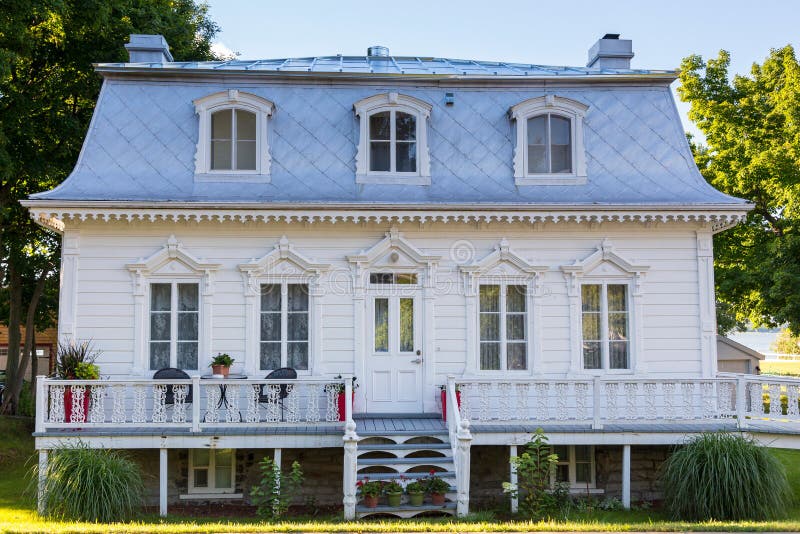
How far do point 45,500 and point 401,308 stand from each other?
649 centimetres

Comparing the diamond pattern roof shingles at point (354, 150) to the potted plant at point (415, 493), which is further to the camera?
the diamond pattern roof shingles at point (354, 150)

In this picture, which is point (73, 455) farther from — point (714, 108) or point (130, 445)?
point (714, 108)

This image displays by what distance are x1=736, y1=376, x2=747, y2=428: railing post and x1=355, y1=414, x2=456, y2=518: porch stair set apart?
4873mm

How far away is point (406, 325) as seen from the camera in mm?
13719

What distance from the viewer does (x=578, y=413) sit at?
42.0 feet

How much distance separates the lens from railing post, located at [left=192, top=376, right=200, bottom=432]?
11703 mm

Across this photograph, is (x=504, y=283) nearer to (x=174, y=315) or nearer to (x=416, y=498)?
(x=416, y=498)

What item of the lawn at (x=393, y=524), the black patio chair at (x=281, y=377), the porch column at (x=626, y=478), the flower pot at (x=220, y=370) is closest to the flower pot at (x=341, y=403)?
the black patio chair at (x=281, y=377)

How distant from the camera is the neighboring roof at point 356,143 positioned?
13602mm

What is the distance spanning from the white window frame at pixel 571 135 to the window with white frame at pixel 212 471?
738 centimetres

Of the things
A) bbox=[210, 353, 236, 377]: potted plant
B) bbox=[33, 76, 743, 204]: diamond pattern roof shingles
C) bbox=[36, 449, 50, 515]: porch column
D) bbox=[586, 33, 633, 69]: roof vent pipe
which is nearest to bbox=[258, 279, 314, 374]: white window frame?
bbox=[210, 353, 236, 377]: potted plant

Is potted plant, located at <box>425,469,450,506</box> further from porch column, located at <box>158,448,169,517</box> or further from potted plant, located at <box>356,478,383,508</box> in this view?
porch column, located at <box>158,448,169,517</box>

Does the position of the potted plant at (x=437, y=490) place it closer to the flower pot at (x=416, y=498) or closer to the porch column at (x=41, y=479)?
the flower pot at (x=416, y=498)

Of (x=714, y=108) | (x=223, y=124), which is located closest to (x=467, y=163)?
(x=223, y=124)
